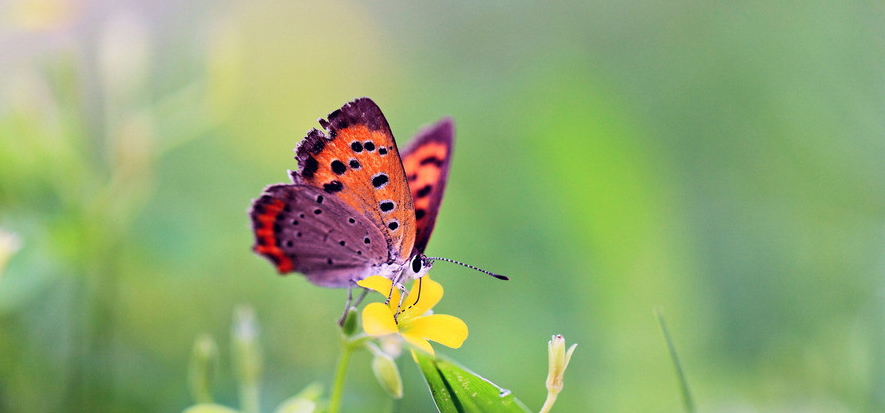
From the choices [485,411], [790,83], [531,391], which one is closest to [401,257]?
[485,411]

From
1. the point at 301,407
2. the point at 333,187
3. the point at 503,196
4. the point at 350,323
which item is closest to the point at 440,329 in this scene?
the point at 350,323

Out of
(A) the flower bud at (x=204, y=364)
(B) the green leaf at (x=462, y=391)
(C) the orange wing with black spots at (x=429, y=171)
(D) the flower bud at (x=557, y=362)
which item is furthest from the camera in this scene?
(C) the orange wing with black spots at (x=429, y=171)

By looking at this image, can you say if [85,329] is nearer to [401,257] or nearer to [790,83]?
[401,257]

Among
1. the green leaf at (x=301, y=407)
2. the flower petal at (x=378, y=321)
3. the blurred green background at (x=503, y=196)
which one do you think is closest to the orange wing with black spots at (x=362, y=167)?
the flower petal at (x=378, y=321)

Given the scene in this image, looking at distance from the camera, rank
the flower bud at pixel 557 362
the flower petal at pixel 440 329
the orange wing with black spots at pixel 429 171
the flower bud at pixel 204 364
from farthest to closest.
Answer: the orange wing with black spots at pixel 429 171 < the flower bud at pixel 204 364 < the flower petal at pixel 440 329 < the flower bud at pixel 557 362

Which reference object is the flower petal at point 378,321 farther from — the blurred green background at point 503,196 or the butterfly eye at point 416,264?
the blurred green background at point 503,196
